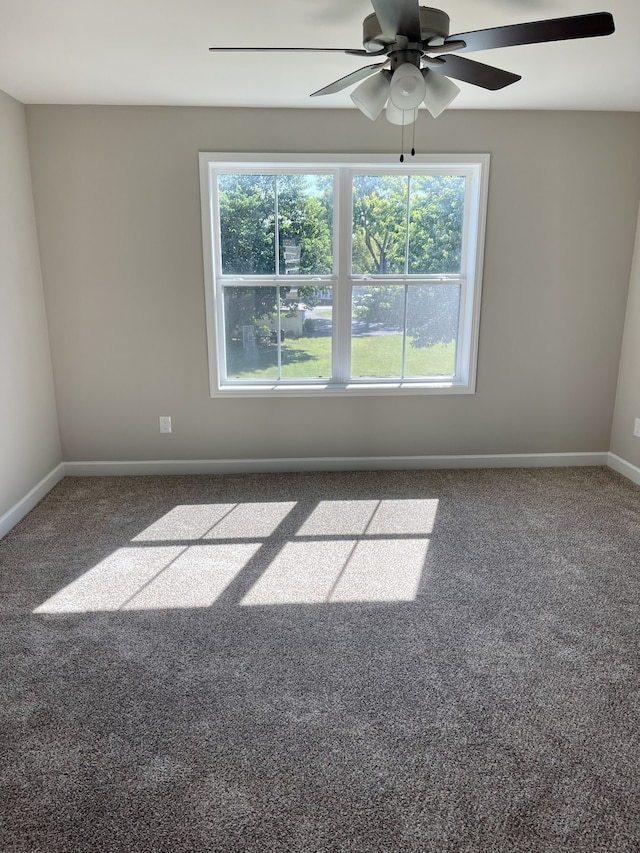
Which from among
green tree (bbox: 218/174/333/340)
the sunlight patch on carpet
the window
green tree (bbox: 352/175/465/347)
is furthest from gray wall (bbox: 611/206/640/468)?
green tree (bbox: 218/174/333/340)

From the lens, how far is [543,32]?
1854mm

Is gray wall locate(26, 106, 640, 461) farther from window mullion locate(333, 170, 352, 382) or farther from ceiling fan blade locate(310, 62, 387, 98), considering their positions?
ceiling fan blade locate(310, 62, 387, 98)

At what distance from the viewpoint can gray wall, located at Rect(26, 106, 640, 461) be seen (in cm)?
387

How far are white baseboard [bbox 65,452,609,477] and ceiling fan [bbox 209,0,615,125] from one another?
2.54m

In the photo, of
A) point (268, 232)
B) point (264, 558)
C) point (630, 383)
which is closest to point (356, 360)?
point (268, 232)

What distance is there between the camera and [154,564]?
10.2 ft

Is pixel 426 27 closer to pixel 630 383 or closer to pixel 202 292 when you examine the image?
pixel 202 292

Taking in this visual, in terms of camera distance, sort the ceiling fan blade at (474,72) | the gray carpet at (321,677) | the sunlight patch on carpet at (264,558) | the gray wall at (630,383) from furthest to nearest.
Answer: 1. the gray wall at (630,383)
2. the sunlight patch on carpet at (264,558)
3. the ceiling fan blade at (474,72)
4. the gray carpet at (321,677)

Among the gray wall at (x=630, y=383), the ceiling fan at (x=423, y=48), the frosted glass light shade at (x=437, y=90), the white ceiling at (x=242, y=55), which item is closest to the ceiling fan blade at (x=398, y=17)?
the ceiling fan at (x=423, y=48)

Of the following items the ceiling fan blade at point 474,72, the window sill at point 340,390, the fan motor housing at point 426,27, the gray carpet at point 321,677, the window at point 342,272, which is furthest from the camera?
the window sill at point 340,390

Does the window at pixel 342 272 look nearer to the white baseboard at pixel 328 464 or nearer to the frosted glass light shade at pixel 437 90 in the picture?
the white baseboard at pixel 328 464

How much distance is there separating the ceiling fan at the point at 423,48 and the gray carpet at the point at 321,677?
213 centimetres

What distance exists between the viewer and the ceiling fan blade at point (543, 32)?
174cm

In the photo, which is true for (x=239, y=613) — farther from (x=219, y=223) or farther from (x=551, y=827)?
(x=219, y=223)
